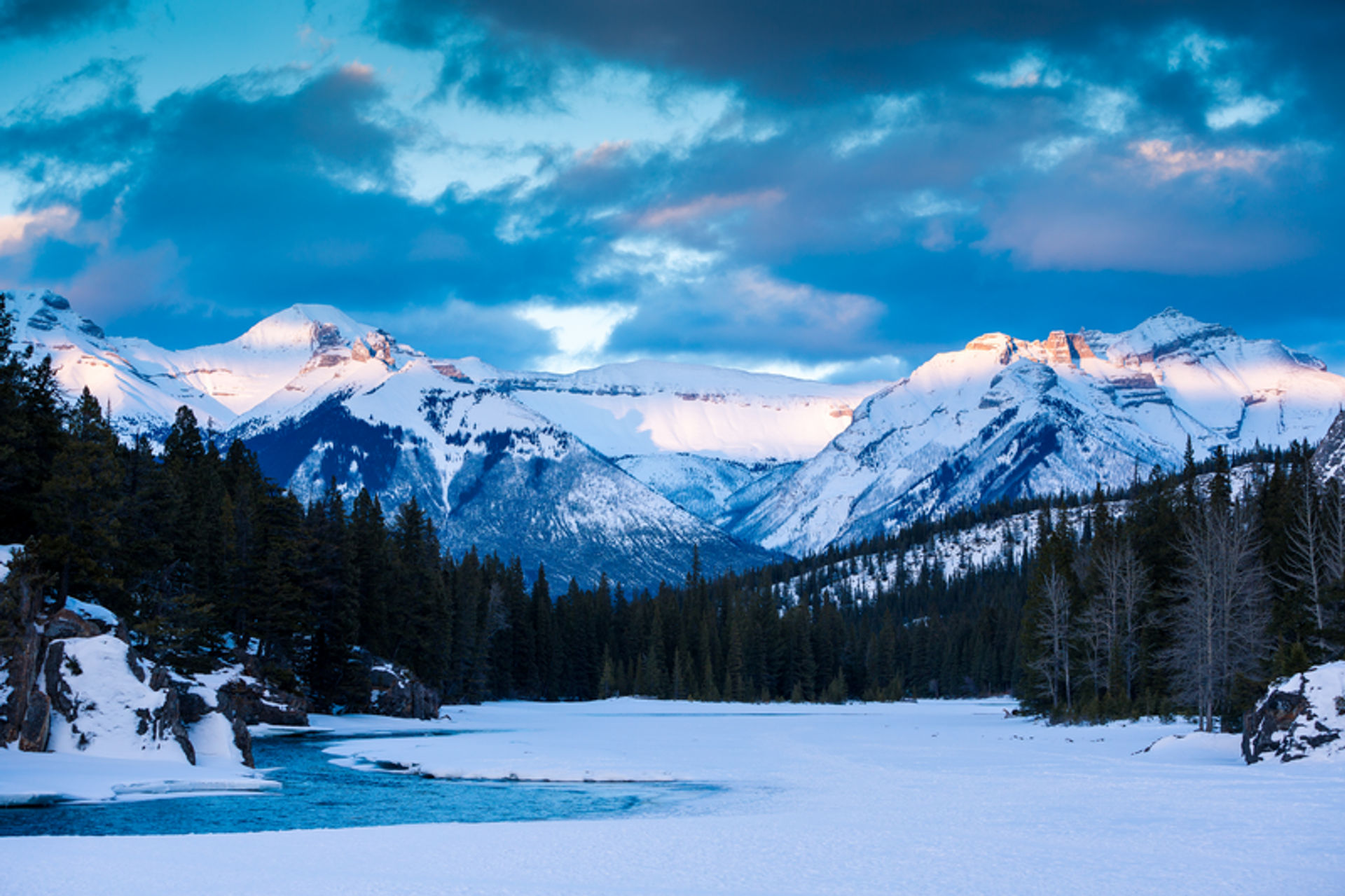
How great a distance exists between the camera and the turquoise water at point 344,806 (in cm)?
2695

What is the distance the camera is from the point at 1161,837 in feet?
76.4

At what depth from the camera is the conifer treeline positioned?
1983 inches

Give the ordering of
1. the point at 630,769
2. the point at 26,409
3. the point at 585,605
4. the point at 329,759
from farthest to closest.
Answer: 1. the point at 585,605
2. the point at 26,409
3. the point at 329,759
4. the point at 630,769

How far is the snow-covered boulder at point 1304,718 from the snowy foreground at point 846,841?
87 cm

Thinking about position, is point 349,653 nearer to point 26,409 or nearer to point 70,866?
point 26,409

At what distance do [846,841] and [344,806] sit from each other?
16.0 m

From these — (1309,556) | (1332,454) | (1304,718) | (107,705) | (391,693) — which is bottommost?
(391,693)

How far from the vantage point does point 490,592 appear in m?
119

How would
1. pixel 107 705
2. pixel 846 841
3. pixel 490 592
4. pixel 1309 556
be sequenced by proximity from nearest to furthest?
pixel 846 841 → pixel 107 705 → pixel 1309 556 → pixel 490 592

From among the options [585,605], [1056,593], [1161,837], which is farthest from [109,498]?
[585,605]

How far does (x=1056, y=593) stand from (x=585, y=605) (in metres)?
75.5

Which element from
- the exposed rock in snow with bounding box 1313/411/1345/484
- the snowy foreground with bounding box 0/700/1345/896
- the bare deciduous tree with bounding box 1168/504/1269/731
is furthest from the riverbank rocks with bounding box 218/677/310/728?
the exposed rock in snow with bounding box 1313/411/1345/484

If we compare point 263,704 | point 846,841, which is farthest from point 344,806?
point 263,704

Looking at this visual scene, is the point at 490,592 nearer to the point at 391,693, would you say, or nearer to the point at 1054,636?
the point at 391,693
